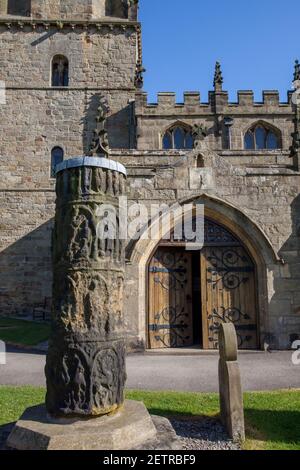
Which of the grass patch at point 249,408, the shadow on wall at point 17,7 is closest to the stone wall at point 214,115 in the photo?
the shadow on wall at point 17,7

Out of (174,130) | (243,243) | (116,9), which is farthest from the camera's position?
(116,9)

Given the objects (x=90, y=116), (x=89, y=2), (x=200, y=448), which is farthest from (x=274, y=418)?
(x=89, y=2)

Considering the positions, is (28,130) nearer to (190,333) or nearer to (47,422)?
(190,333)

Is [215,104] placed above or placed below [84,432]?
above

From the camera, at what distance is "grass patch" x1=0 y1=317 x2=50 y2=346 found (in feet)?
38.2

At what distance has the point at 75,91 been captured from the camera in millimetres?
21000

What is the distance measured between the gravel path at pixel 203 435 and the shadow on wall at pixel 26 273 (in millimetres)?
14122

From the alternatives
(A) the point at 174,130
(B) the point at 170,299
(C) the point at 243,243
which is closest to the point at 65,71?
(A) the point at 174,130

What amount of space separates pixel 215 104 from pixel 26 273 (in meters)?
12.6

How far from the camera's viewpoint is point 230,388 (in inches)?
183

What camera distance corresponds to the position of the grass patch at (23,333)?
11.6 m

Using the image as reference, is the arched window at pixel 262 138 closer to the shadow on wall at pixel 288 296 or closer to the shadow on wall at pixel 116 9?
the shadow on wall at pixel 116 9

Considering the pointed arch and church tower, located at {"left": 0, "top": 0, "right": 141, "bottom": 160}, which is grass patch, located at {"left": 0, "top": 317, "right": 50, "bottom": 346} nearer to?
the pointed arch

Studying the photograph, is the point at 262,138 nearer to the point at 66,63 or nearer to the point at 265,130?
the point at 265,130
